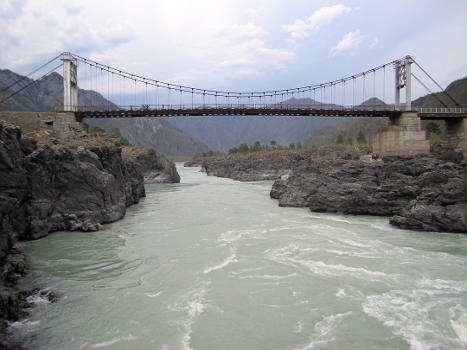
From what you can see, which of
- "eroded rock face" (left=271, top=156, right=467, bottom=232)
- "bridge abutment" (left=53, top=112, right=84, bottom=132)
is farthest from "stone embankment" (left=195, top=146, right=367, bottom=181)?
"eroded rock face" (left=271, top=156, right=467, bottom=232)

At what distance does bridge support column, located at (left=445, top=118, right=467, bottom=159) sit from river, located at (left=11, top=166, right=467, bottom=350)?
2751cm

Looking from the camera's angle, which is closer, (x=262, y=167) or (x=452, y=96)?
(x=262, y=167)

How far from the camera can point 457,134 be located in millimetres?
41781

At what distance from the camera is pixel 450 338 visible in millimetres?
8359

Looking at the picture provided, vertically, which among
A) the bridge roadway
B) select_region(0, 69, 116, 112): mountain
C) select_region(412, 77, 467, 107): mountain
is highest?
select_region(0, 69, 116, 112): mountain

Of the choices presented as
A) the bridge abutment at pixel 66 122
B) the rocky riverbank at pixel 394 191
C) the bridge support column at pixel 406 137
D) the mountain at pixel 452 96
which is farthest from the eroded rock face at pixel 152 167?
the mountain at pixel 452 96

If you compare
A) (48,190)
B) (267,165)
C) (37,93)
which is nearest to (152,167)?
(267,165)

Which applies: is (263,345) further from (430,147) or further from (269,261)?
(430,147)

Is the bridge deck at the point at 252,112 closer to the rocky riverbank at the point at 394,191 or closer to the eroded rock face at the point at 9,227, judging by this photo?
the rocky riverbank at the point at 394,191

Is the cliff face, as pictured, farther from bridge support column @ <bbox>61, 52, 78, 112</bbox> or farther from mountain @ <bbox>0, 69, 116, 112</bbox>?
mountain @ <bbox>0, 69, 116, 112</bbox>

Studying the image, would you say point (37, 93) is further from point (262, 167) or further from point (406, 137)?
point (406, 137)

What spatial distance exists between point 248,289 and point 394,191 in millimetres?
16869

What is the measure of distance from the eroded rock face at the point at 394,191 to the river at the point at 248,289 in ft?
4.10

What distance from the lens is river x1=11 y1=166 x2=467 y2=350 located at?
839 cm
